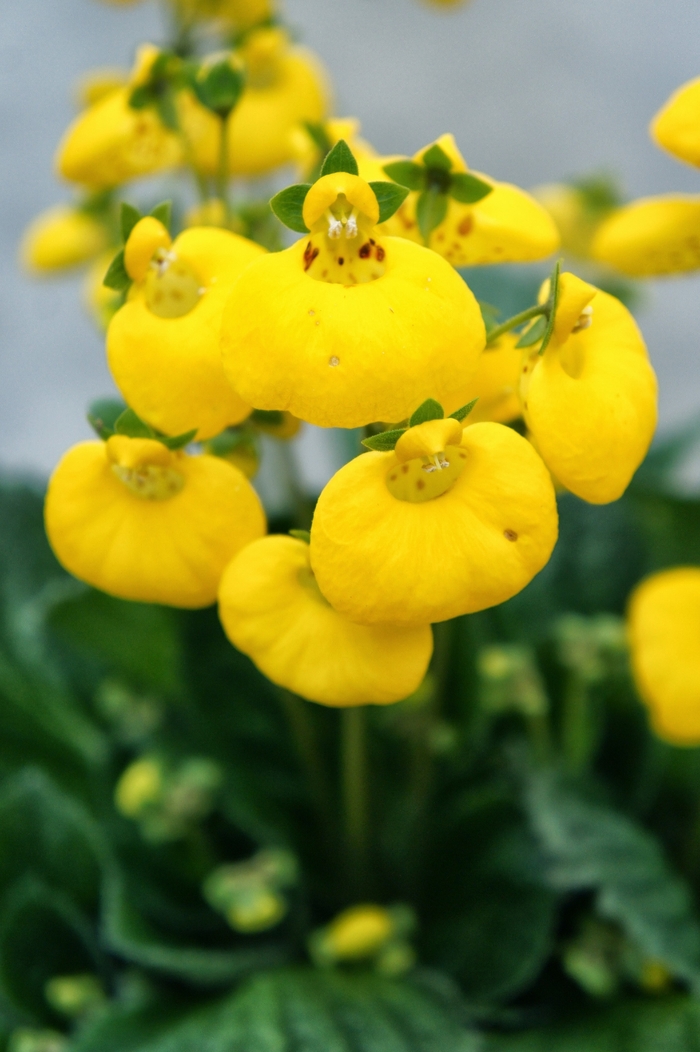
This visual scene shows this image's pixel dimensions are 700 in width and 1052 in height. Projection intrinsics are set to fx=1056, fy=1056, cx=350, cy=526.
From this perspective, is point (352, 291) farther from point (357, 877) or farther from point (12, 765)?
point (12, 765)

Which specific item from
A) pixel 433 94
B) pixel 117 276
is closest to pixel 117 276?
pixel 117 276

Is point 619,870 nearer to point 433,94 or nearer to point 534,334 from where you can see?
point 534,334

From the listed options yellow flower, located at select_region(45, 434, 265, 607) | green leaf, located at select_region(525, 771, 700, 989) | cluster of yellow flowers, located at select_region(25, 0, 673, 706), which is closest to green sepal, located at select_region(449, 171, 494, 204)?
cluster of yellow flowers, located at select_region(25, 0, 673, 706)

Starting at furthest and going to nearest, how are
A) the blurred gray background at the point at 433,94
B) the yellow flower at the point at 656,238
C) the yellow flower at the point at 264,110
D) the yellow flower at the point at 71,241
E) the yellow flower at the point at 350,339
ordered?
the blurred gray background at the point at 433,94, the yellow flower at the point at 71,241, the yellow flower at the point at 264,110, the yellow flower at the point at 656,238, the yellow flower at the point at 350,339

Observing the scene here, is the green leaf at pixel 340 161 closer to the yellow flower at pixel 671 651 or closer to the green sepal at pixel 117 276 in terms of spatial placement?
the green sepal at pixel 117 276

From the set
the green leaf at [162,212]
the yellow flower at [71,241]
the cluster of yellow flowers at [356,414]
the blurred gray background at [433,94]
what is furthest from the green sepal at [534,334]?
the blurred gray background at [433,94]

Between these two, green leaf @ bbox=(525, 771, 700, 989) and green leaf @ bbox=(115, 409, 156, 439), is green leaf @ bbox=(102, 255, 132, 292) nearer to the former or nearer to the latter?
green leaf @ bbox=(115, 409, 156, 439)
